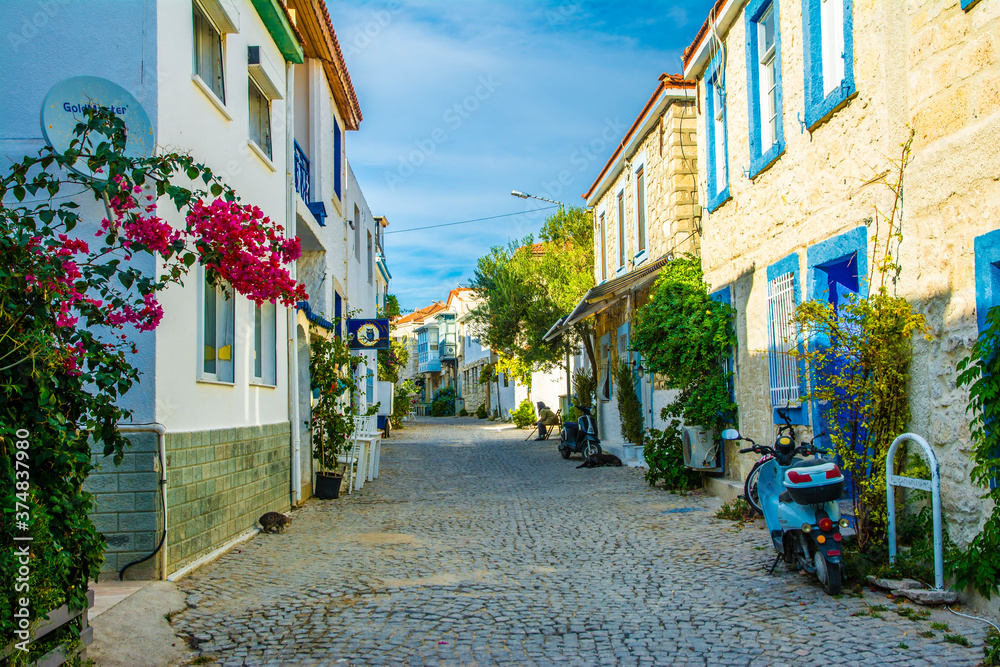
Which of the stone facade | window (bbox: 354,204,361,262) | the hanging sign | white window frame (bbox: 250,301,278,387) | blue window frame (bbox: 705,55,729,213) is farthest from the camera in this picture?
window (bbox: 354,204,361,262)

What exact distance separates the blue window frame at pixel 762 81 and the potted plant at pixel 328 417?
20.1 ft

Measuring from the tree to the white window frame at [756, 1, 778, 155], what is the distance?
512 inches

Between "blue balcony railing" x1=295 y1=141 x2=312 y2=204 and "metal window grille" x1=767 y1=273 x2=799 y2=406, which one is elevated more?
"blue balcony railing" x1=295 y1=141 x2=312 y2=204

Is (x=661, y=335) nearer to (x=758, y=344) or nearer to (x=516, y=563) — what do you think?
(x=758, y=344)

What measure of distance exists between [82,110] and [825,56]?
6.15 metres

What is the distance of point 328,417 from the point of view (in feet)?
36.3

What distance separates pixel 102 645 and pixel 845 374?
17.0 ft

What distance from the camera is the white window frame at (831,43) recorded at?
699cm

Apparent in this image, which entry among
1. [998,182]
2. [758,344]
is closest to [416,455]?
[758,344]

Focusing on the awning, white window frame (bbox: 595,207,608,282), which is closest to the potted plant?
the awning

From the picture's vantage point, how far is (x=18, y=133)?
19.6 ft

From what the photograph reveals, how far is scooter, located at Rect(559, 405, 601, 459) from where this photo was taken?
15.1 metres

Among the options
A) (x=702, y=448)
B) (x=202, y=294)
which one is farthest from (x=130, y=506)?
(x=702, y=448)

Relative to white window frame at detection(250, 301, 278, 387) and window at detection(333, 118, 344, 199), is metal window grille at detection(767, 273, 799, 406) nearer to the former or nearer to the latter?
white window frame at detection(250, 301, 278, 387)
